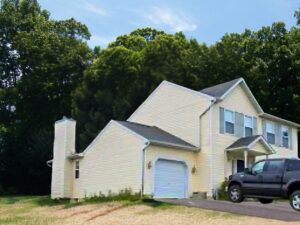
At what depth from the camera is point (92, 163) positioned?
108ft

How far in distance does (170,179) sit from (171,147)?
1.79 meters

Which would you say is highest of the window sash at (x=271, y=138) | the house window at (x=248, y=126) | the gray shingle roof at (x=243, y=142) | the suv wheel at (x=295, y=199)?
the house window at (x=248, y=126)

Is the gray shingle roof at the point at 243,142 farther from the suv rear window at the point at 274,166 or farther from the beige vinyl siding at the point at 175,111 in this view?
the suv rear window at the point at 274,166

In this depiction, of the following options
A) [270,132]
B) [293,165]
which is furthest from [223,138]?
[293,165]

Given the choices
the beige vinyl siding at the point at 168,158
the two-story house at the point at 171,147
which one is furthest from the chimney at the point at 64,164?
the beige vinyl siding at the point at 168,158

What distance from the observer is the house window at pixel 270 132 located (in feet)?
121

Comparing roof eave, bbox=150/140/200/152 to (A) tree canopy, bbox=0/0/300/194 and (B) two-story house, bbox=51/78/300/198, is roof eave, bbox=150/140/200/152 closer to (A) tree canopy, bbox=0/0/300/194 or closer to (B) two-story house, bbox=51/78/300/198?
(B) two-story house, bbox=51/78/300/198

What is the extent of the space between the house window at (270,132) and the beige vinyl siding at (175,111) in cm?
723

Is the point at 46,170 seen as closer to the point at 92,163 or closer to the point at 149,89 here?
the point at 149,89

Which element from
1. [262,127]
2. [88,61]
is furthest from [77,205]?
[88,61]

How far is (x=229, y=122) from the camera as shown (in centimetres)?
3294

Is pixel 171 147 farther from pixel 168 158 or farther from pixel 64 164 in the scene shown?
pixel 64 164

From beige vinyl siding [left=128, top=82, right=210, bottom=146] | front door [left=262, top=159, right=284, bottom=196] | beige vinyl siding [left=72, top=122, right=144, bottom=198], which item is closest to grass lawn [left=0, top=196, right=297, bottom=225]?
front door [left=262, top=159, right=284, bottom=196]

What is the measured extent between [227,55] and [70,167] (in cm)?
2012
